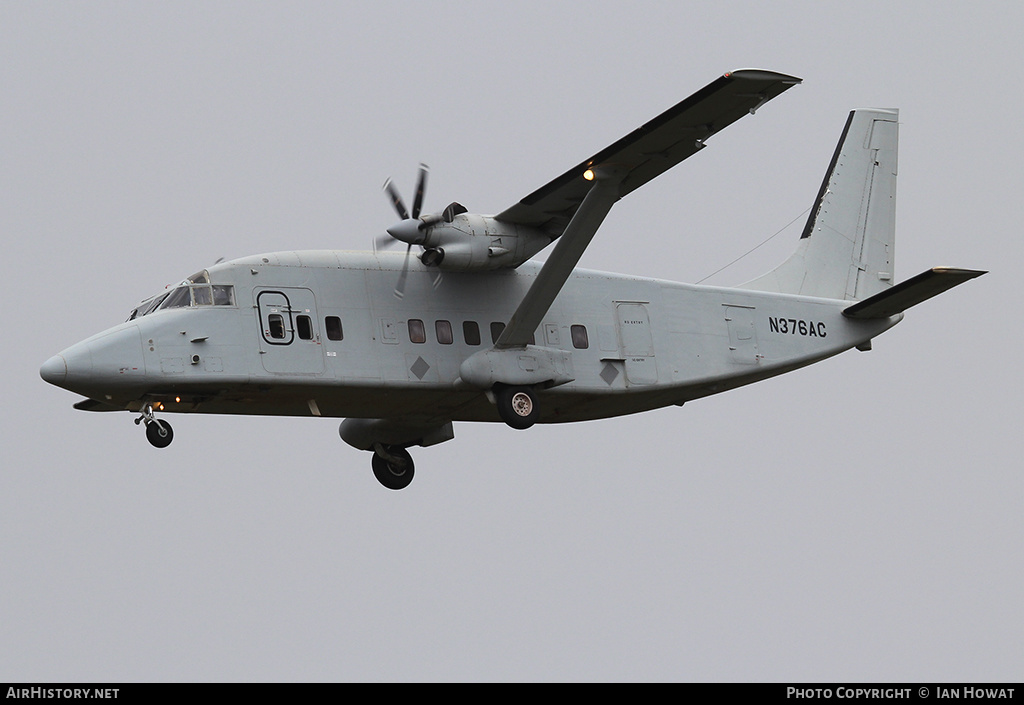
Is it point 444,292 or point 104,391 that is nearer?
point 104,391

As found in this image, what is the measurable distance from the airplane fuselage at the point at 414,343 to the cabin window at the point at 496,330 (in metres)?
0.02

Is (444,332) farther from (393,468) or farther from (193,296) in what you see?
(193,296)

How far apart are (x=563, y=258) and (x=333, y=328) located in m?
3.19

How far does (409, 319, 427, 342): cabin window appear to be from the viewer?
23469 millimetres

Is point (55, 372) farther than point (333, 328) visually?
No

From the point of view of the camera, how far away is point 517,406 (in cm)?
2353

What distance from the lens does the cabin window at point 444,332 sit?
23672 mm

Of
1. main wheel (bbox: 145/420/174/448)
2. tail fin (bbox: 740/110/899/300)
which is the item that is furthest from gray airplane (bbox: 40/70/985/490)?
tail fin (bbox: 740/110/899/300)

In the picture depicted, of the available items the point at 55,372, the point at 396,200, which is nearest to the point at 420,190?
the point at 396,200

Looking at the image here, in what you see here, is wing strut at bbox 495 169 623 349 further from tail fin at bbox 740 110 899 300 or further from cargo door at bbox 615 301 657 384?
tail fin at bbox 740 110 899 300

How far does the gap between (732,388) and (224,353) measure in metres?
8.10
